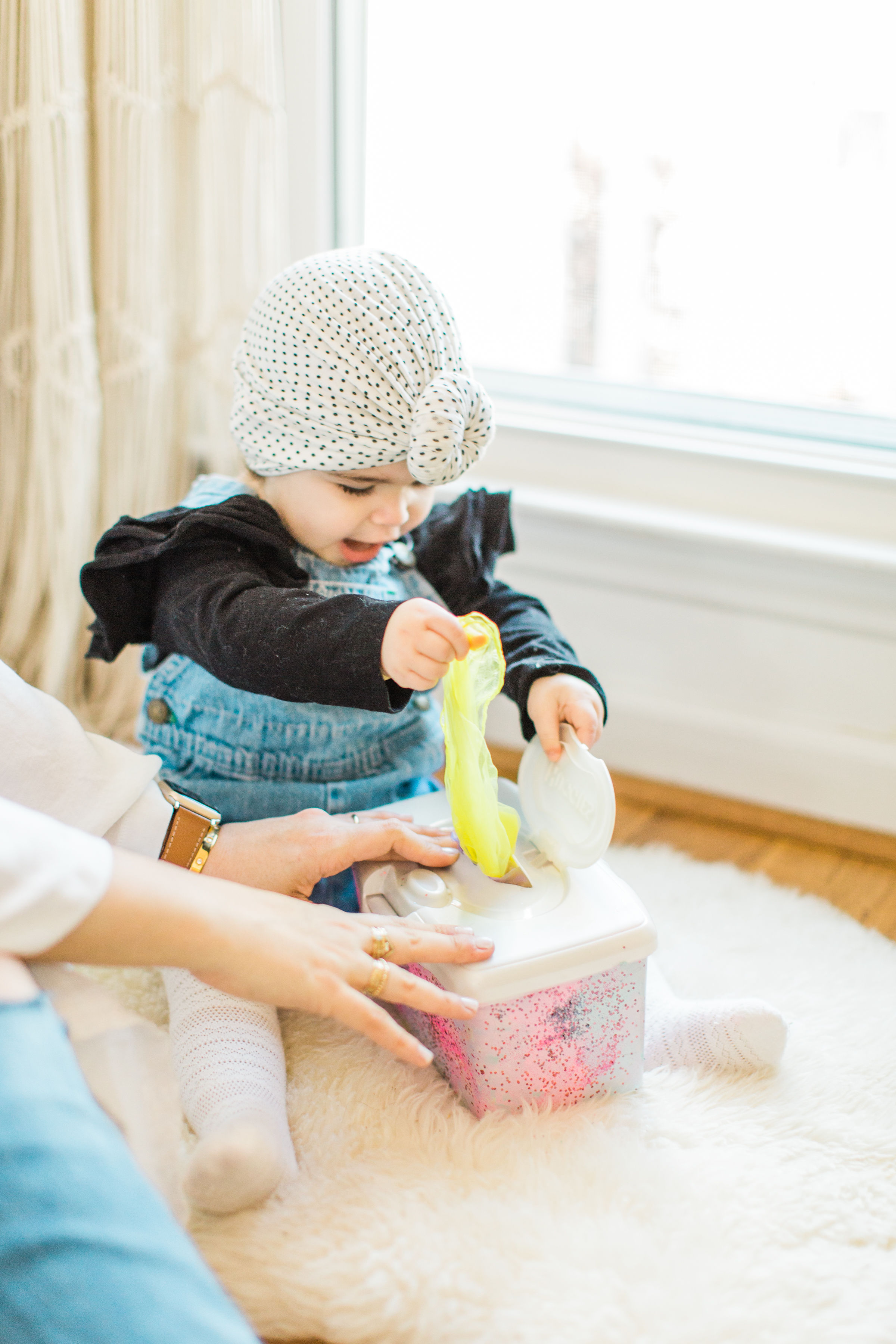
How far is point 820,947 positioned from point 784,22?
979 mm

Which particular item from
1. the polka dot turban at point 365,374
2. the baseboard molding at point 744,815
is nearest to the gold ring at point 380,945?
the polka dot turban at point 365,374

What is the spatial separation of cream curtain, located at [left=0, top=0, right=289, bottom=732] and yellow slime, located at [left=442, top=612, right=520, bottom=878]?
24.5 inches

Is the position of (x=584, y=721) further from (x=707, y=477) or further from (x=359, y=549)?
(x=707, y=477)

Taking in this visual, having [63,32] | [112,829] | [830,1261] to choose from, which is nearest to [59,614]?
[112,829]

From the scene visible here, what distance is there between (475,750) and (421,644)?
11 cm

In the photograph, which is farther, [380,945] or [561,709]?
[561,709]

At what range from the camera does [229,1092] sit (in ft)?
2.52

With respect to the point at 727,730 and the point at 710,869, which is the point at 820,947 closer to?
the point at 710,869

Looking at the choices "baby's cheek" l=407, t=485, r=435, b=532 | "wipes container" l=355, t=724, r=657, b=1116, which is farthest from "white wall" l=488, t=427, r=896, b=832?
"wipes container" l=355, t=724, r=657, b=1116

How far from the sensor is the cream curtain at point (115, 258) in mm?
1155

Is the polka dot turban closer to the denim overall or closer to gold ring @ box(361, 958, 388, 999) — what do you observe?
the denim overall

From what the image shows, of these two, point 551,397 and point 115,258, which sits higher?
point 115,258

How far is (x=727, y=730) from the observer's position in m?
1.33

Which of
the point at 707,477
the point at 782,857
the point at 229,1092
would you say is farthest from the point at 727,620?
the point at 229,1092
